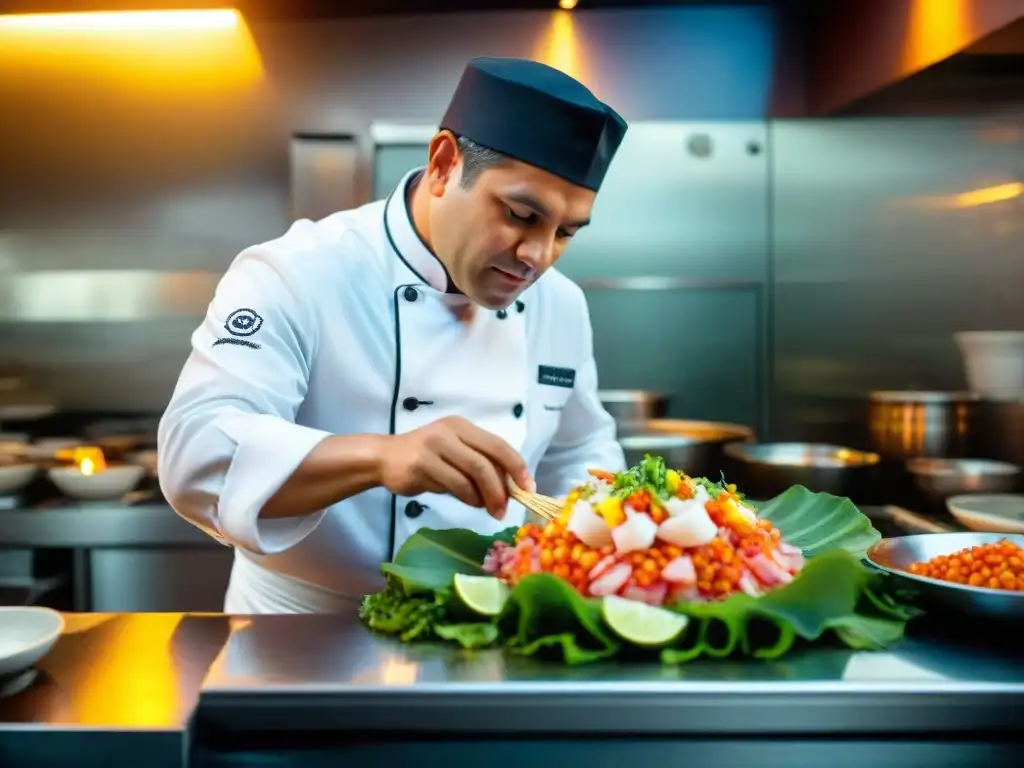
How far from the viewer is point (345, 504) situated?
1905 millimetres

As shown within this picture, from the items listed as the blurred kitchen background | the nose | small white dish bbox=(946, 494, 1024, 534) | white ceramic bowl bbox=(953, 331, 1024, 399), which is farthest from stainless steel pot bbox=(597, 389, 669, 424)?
the nose

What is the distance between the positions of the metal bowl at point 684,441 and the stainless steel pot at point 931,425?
1.84 feet

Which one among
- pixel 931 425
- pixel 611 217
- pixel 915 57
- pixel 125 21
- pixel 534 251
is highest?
pixel 125 21

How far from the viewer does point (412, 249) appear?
1.98 m

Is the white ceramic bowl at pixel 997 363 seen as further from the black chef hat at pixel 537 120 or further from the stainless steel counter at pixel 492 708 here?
the stainless steel counter at pixel 492 708

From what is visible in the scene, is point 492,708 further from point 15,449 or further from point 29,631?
point 15,449

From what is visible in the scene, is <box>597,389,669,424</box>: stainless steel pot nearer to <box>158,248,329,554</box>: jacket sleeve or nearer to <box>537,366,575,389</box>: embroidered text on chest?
<box>537,366,575,389</box>: embroidered text on chest

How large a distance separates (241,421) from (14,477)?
2.61 metres

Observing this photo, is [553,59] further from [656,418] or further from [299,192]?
[656,418]

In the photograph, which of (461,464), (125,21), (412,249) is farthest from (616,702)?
(125,21)

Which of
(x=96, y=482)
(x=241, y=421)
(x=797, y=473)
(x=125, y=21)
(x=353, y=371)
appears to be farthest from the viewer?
(x=125, y=21)

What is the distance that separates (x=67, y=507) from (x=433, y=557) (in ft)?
8.61

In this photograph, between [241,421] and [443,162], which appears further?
[443,162]

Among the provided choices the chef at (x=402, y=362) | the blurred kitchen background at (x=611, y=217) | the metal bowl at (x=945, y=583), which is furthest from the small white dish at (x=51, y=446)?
the metal bowl at (x=945, y=583)
